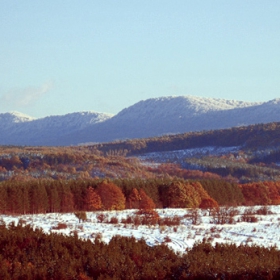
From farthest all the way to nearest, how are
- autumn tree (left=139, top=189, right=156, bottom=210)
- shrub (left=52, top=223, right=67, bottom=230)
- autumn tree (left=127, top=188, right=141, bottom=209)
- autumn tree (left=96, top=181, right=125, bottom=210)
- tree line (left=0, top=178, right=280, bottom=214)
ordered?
autumn tree (left=127, top=188, right=141, bottom=209) < autumn tree (left=96, top=181, right=125, bottom=210) < autumn tree (left=139, top=189, right=156, bottom=210) < tree line (left=0, top=178, right=280, bottom=214) < shrub (left=52, top=223, right=67, bottom=230)

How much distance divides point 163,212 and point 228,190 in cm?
4283

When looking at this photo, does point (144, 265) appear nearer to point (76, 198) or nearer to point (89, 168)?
point (76, 198)

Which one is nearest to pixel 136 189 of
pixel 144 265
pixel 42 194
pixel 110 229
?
pixel 42 194

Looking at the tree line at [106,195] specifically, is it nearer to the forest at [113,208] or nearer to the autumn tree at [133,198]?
the autumn tree at [133,198]

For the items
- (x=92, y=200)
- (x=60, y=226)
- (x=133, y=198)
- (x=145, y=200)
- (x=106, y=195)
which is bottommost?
(x=145, y=200)

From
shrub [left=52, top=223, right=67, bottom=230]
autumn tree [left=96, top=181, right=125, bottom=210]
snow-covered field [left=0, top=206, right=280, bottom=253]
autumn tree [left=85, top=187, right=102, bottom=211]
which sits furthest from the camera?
autumn tree [left=96, top=181, right=125, bottom=210]

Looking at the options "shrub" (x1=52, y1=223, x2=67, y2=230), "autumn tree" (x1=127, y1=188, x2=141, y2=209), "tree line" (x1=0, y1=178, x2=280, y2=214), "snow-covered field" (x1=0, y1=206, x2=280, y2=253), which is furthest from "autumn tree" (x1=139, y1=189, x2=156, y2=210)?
"shrub" (x1=52, y1=223, x2=67, y2=230)

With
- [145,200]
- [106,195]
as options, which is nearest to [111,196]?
[106,195]

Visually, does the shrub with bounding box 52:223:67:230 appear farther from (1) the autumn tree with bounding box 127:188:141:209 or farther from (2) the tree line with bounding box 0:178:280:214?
(1) the autumn tree with bounding box 127:188:141:209

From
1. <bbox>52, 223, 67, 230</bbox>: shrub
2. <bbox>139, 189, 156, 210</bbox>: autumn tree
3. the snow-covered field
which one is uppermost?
<bbox>52, 223, 67, 230</bbox>: shrub

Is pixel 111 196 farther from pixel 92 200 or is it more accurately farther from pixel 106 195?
pixel 92 200

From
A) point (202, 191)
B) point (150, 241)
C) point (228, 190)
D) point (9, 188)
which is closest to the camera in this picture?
point (150, 241)

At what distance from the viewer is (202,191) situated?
9000cm

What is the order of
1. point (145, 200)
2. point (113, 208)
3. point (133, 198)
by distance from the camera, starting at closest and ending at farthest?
point (113, 208)
point (145, 200)
point (133, 198)
